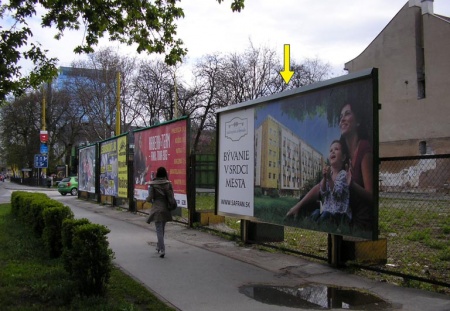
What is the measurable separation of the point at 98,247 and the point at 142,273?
5.54 feet

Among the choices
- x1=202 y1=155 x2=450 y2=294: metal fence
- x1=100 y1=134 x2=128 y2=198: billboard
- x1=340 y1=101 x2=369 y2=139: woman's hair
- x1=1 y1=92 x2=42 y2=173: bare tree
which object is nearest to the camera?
x1=340 y1=101 x2=369 y2=139: woman's hair

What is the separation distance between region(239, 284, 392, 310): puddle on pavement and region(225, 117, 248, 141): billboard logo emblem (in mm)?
4223

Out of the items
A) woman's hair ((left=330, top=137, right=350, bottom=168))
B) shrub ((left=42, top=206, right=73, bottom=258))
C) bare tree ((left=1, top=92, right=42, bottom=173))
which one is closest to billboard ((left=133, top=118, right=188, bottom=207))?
shrub ((left=42, top=206, right=73, bottom=258))

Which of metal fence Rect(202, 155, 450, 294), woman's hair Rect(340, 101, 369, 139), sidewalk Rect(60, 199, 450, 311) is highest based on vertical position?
woman's hair Rect(340, 101, 369, 139)

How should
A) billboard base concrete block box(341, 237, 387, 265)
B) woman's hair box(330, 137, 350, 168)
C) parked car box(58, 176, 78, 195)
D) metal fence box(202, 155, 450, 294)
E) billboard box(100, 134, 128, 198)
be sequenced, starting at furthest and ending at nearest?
parked car box(58, 176, 78, 195) → billboard box(100, 134, 128, 198) → billboard base concrete block box(341, 237, 387, 265) → metal fence box(202, 155, 450, 294) → woman's hair box(330, 137, 350, 168)

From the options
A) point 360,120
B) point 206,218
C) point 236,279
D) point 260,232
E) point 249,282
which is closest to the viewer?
point 360,120

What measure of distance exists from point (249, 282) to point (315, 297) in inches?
46.1

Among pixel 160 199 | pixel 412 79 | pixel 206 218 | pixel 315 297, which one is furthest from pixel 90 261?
pixel 412 79

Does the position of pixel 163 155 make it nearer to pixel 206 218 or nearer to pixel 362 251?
pixel 206 218

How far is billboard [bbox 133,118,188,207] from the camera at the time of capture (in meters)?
12.9

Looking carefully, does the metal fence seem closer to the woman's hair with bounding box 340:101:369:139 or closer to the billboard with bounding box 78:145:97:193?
the woman's hair with bounding box 340:101:369:139

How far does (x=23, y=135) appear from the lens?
61.3 m

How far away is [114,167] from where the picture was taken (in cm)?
2005

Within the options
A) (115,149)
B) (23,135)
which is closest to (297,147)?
(115,149)
